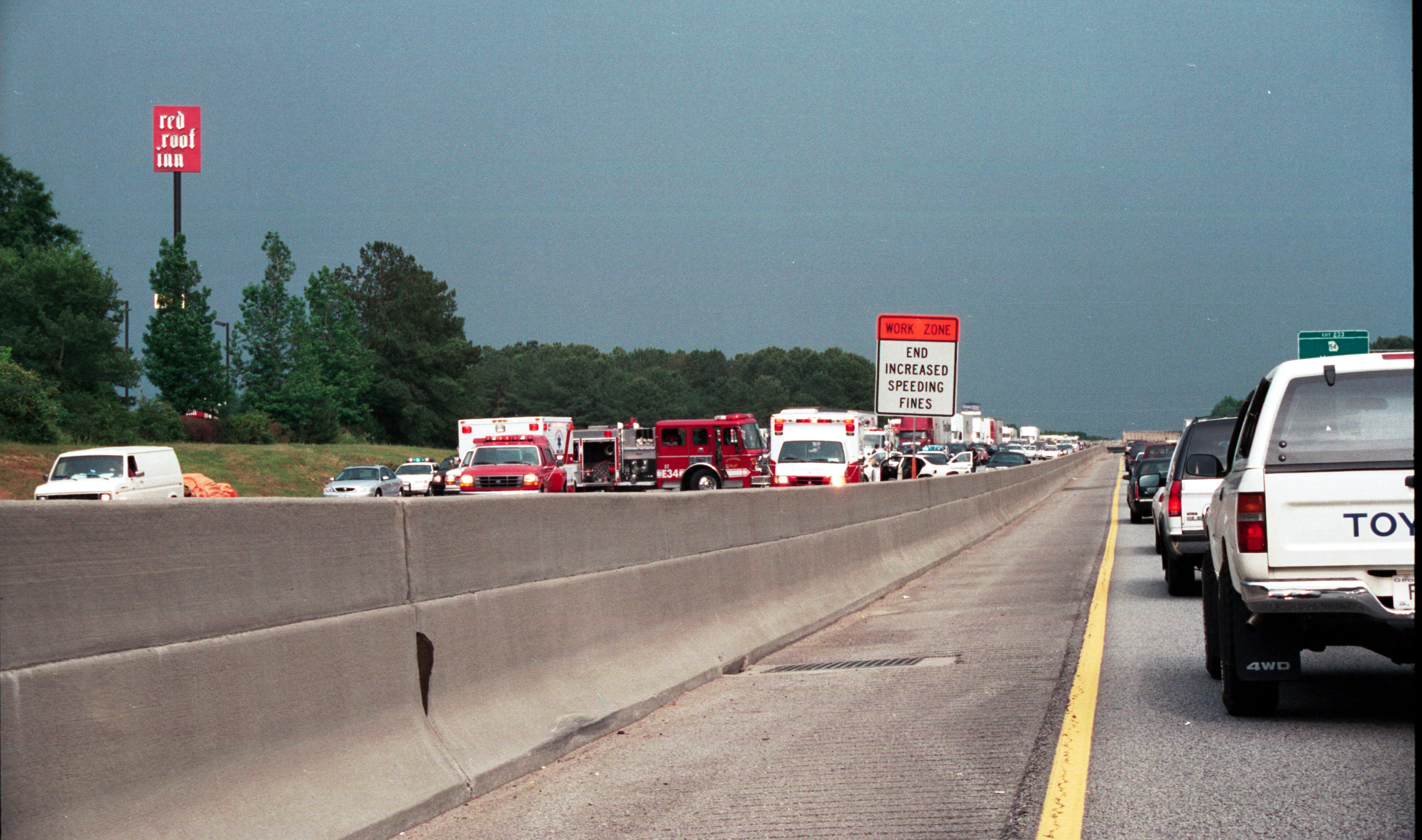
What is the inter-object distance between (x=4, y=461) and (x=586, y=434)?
20.1m

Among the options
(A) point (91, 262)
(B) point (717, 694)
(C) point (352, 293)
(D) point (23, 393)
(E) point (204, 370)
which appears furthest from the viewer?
(C) point (352, 293)

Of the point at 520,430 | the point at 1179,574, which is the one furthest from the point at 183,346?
the point at 1179,574

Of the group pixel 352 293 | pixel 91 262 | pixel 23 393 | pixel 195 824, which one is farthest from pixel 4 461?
pixel 352 293

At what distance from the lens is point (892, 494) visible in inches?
728

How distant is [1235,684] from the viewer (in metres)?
7.55

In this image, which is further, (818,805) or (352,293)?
(352,293)

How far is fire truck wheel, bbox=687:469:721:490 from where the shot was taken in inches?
1738

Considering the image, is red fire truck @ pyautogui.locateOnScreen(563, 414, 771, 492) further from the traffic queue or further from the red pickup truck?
the red pickup truck

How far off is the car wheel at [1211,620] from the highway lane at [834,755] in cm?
98

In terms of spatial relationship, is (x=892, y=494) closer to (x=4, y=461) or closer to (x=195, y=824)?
(x=195, y=824)

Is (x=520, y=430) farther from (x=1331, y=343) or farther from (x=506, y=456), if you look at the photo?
(x=1331, y=343)

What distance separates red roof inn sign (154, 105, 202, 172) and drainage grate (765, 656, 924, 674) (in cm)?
9483

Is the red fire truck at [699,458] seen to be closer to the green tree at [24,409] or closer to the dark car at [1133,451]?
the dark car at [1133,451]

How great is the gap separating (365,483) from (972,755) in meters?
45.1
